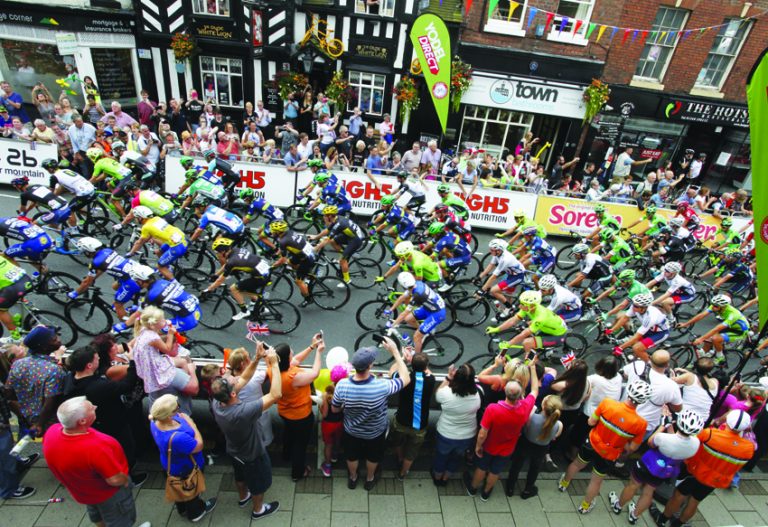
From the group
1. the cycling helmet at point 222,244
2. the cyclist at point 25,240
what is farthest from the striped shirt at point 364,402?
the cyclist at point 25,240

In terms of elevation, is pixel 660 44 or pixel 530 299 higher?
pixel 660 44

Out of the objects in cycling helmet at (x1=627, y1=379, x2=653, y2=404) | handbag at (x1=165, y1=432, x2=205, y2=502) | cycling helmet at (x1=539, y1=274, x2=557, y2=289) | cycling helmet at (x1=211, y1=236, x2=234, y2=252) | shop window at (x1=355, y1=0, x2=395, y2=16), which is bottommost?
handbag at (x1=165, y1=432, x2=205, y2=502)

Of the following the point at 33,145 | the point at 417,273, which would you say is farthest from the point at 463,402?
the point at 33,145

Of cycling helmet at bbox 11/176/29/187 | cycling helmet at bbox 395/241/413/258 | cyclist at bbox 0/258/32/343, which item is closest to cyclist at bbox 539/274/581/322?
cycling helmet at bbox 395/241/413/258

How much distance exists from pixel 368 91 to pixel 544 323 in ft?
46.0

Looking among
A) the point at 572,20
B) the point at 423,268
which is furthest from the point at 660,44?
the point at 423,268

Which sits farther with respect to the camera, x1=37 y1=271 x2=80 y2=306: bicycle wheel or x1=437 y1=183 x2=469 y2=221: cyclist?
x1=437 y1=183 x2=469 y2=221: cyclist

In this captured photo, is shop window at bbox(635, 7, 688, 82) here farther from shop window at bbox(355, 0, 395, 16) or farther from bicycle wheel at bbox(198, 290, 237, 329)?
bicycle wheel at bbox(198, 290, 237, 329)

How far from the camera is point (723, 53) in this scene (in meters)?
17.0

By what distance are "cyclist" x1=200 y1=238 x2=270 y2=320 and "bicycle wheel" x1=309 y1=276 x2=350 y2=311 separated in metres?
1.42

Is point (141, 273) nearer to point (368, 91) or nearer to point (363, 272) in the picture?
point (363, 272)

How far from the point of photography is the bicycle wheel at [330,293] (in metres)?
8.73

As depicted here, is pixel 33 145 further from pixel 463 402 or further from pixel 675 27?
pixel 675 27

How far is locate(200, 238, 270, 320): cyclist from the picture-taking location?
23.3 ft
